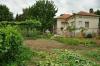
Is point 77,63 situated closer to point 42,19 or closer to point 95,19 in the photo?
point 42,19

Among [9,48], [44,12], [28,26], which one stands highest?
[44,12]

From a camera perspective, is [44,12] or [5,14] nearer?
[44,12]

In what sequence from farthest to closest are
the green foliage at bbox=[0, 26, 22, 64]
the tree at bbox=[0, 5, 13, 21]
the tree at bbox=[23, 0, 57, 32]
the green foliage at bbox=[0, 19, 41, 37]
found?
1. the tree at bbox=[0, 5, 13, 21]
2. the tree at bbox=[23, 0, 57, 32]
3. the green foliage at bbox=[0, 19, 41, 37]
4. the green foliage at bbox=[0, 26, 22, 64]

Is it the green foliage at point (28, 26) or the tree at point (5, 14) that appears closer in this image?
the green foliage at point (28, 26)

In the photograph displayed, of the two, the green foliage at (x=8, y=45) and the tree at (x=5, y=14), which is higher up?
the tree at (x=5, y=14)

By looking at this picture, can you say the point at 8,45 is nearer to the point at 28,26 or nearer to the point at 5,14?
the point at 28,26

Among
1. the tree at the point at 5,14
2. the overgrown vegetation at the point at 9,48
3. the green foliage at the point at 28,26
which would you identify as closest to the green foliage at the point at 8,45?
the overgrown vegetation at the point at 9,48

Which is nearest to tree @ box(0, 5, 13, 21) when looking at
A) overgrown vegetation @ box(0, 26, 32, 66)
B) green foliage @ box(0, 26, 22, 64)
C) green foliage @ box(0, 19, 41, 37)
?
green foliage @ box(0, 19, 41, 37)

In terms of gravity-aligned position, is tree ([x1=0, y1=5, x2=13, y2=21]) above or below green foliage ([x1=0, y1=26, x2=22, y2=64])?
above

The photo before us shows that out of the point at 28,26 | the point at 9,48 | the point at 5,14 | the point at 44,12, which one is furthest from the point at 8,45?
the point at 5,14

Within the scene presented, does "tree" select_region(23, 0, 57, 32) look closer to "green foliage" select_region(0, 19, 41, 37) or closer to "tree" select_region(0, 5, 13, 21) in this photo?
"green foliage" select_region(0, 19, 41, 37)

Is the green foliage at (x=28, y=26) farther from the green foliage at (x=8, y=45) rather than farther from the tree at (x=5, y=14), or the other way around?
the green foliage at (x=8, y=45)

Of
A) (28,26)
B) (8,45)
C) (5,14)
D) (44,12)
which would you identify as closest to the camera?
(8,45)

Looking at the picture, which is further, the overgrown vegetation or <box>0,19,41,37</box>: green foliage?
<box>0,19,41,37</box>: green foliage
